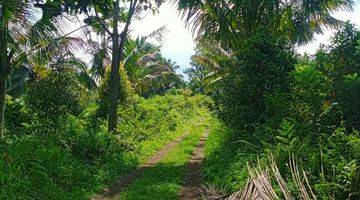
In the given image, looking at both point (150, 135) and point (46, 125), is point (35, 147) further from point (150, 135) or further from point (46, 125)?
point (150, 135)

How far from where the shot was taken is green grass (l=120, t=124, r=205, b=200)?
844 centimetres

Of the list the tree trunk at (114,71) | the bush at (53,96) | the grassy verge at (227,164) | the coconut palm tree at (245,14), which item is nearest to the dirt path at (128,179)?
the grassy verge at (227,164)

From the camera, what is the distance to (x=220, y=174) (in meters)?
9.73

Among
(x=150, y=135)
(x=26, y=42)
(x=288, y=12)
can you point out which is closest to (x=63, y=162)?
(x=26, y=42)

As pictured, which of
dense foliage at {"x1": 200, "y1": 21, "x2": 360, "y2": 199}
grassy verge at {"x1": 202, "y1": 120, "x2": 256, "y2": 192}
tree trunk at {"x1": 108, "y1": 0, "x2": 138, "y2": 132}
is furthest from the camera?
tree trunk at {"x1": 108, "y1": 0, "x2": 138, "y2": 132}

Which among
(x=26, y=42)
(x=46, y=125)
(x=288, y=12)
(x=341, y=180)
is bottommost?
(x=341, y=180)

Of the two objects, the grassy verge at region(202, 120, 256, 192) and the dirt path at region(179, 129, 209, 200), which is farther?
the dirt path at region(179, 129, 209, 200)

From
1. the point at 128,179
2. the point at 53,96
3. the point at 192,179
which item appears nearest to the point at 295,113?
the point at 192,179

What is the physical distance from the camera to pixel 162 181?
9625 millimetres

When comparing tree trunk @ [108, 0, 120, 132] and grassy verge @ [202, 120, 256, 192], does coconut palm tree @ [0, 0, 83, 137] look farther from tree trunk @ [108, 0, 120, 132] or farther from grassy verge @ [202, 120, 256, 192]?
grassy verge @ [202, 120, 256, 192]

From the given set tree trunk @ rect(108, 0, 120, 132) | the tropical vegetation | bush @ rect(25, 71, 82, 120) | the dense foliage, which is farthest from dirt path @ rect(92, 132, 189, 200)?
bush @ rect(25, 71, 82, 120)

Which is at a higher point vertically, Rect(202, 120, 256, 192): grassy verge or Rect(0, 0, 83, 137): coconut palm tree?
Rect(0, 0, 83, 137): coconut palm tree

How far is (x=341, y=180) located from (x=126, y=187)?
471 cm

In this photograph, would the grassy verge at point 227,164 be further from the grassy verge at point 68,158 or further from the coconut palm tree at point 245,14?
the coconut palm tree at point 245,14
